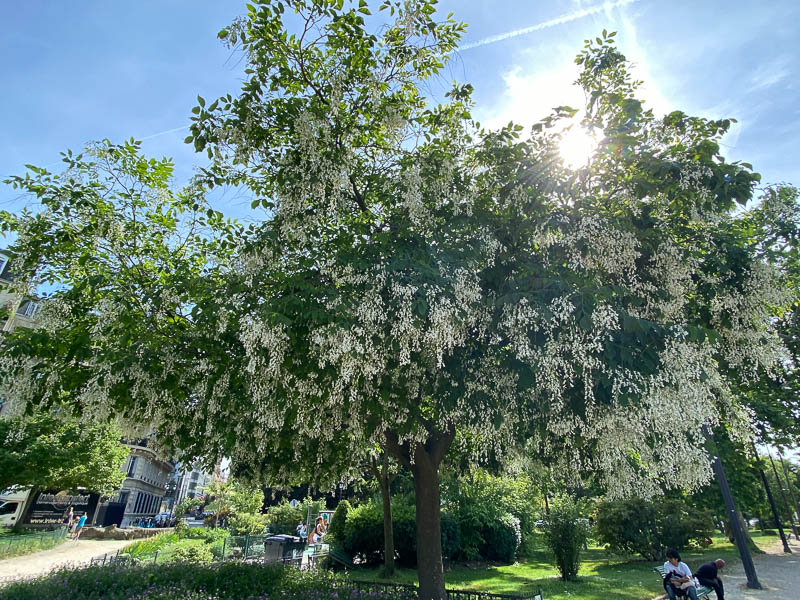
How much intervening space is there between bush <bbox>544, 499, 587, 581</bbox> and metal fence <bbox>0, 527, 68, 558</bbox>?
23.6 m

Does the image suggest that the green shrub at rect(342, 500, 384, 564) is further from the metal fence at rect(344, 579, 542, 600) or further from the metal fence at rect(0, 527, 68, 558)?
the metal fence at rect(0, 527, 68, 558)

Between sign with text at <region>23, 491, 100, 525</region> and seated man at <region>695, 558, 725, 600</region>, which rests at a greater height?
sign with text at <region>23, 491, 100, 525</region>

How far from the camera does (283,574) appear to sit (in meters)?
9.86

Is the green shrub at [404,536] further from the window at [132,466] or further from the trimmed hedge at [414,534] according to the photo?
the window at [132,466]

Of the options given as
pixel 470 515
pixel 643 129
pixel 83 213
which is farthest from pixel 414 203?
pixel 470 515

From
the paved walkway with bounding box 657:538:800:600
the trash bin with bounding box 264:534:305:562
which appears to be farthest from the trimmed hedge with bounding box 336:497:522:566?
the paved walkway with bounding box 657:538:800:600

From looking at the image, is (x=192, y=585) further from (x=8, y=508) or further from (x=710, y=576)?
(x=8, y=508)

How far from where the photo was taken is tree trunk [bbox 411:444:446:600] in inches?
363

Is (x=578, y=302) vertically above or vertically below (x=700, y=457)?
above

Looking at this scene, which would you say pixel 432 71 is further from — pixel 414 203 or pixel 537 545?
pixel 537 545

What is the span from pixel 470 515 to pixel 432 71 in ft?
60.7

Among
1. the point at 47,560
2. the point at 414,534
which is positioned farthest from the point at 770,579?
the point at 47,560

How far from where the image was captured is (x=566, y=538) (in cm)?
1634

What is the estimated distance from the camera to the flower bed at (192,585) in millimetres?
7727
